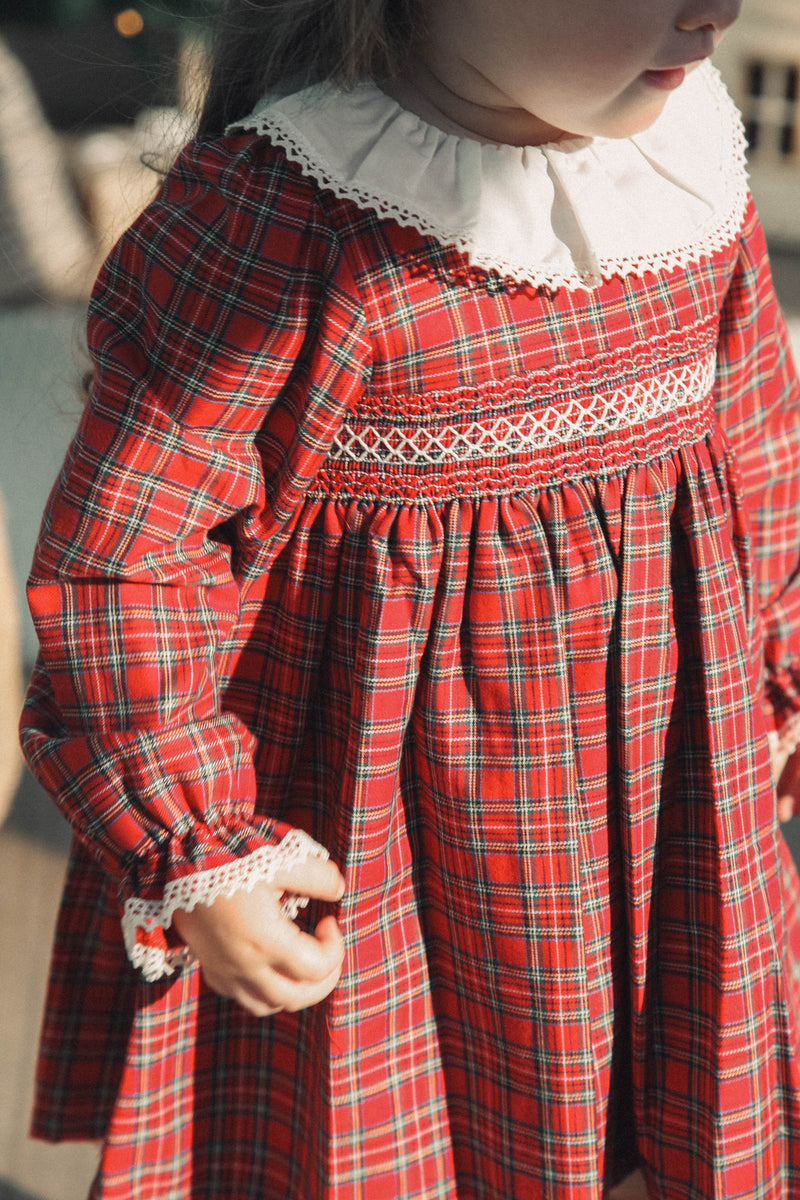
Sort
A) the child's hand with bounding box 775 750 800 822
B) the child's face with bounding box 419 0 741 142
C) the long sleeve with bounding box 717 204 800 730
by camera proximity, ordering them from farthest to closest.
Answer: the child's hand with bounding box 775 750 800 822 < the long sleeve with bounding box 717 204 800 730 < the child's face with bounding box 419 0 741 142

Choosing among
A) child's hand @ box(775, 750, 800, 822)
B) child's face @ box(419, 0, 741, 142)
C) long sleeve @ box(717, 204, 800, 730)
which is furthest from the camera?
child's hand @ box(775, 750, 800, 822)

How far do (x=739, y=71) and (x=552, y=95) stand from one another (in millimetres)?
2311

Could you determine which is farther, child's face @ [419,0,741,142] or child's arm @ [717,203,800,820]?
child's arm @ [717,203,800,820]

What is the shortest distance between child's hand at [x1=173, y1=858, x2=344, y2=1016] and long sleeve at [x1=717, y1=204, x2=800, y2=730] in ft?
1.35

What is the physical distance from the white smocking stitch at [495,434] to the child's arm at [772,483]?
0.58ft

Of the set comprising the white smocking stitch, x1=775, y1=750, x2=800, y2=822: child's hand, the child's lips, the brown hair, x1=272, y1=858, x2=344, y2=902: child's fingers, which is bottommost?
x1=775, y1=750, x2=800, y2=822: child's hand

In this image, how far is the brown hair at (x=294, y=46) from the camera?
0.61 m

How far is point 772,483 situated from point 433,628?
0.35 m

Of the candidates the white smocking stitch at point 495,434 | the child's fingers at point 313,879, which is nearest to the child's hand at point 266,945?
the child's fingers at point 313,879

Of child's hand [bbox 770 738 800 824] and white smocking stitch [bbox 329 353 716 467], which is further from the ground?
white smocking stitch [bbox 329 353 716 467]

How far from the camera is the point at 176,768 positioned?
2.05ft

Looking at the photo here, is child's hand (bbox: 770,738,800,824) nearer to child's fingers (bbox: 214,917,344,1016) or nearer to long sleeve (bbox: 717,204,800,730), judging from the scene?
long sleeve (bbox: 717,204,800,730)

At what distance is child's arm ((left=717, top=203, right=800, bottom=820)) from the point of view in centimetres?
81

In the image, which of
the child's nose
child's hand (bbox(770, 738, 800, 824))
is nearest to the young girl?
the child's nose
